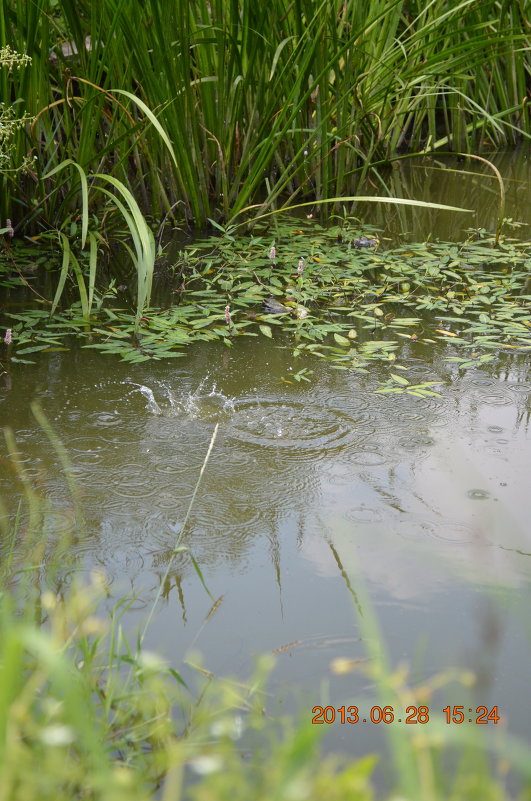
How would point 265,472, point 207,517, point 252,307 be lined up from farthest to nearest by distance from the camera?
point 252,307, point 265,472, point 207,517

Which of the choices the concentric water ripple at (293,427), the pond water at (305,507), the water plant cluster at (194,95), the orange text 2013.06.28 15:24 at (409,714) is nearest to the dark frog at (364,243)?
the water plant cluster at (194,95)

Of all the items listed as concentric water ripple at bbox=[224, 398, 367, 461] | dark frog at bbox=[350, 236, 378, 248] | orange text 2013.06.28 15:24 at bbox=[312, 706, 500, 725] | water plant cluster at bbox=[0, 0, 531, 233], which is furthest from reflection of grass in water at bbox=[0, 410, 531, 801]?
dark frog at bbox=[350, 236, 378, 248]

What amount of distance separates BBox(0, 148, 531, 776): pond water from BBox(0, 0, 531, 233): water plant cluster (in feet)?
3.12

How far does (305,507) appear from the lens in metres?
1.85

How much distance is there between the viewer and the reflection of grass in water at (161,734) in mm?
740

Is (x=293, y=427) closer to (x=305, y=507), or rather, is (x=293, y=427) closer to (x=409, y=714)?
(x=305, y=507)

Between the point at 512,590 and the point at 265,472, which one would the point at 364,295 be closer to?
the point at 265,472

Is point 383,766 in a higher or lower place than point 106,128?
lower

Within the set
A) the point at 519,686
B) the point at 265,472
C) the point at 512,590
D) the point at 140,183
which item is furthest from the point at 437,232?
the point at 519,686

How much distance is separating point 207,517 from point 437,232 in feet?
8.76

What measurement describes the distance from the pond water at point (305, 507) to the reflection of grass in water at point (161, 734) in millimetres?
62

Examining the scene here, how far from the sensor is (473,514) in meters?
1.83

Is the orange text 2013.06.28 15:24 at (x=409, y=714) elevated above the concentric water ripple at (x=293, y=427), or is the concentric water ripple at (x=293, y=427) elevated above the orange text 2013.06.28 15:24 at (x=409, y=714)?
the orange text 2013.06.28 15:24 at (x=409, y=714)

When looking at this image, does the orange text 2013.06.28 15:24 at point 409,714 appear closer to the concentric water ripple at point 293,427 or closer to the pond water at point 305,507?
the pond water at point 305,507
